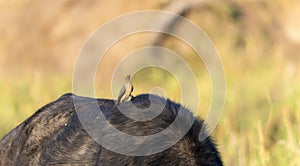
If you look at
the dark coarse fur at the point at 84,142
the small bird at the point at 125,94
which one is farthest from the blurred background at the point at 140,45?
the small bird at the point at 125,94

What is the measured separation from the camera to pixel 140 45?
1551 cm

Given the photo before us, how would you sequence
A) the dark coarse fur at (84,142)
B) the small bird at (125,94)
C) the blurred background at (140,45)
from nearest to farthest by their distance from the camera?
the dark coarse fur at (84,142)
the small bird at (125,94)
the blurred background at (140,45)

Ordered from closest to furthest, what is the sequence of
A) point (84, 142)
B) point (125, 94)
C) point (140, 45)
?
point (84, 142)
point (125, 94)
point (140, 45)

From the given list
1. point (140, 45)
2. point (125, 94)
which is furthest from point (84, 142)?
point (140, 45)

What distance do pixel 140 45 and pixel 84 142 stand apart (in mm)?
11619

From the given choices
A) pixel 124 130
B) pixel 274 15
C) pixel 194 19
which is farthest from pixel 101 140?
pixel 274 15

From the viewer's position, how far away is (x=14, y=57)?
1800cm

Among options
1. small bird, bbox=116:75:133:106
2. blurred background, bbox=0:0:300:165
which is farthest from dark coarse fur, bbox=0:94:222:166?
blurred background, bbox=0:0:300:165

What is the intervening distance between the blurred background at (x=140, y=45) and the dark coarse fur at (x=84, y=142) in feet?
14.5

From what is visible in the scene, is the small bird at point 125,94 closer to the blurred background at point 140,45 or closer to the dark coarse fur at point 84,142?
the dark coarse fur at point 84,142

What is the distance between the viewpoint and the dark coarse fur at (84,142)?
3805 millimetres

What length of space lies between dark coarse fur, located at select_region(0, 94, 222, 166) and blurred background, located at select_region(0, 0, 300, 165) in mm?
4430

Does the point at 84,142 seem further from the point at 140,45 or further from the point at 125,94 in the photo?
the point at 140,45

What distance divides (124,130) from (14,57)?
14458mm
